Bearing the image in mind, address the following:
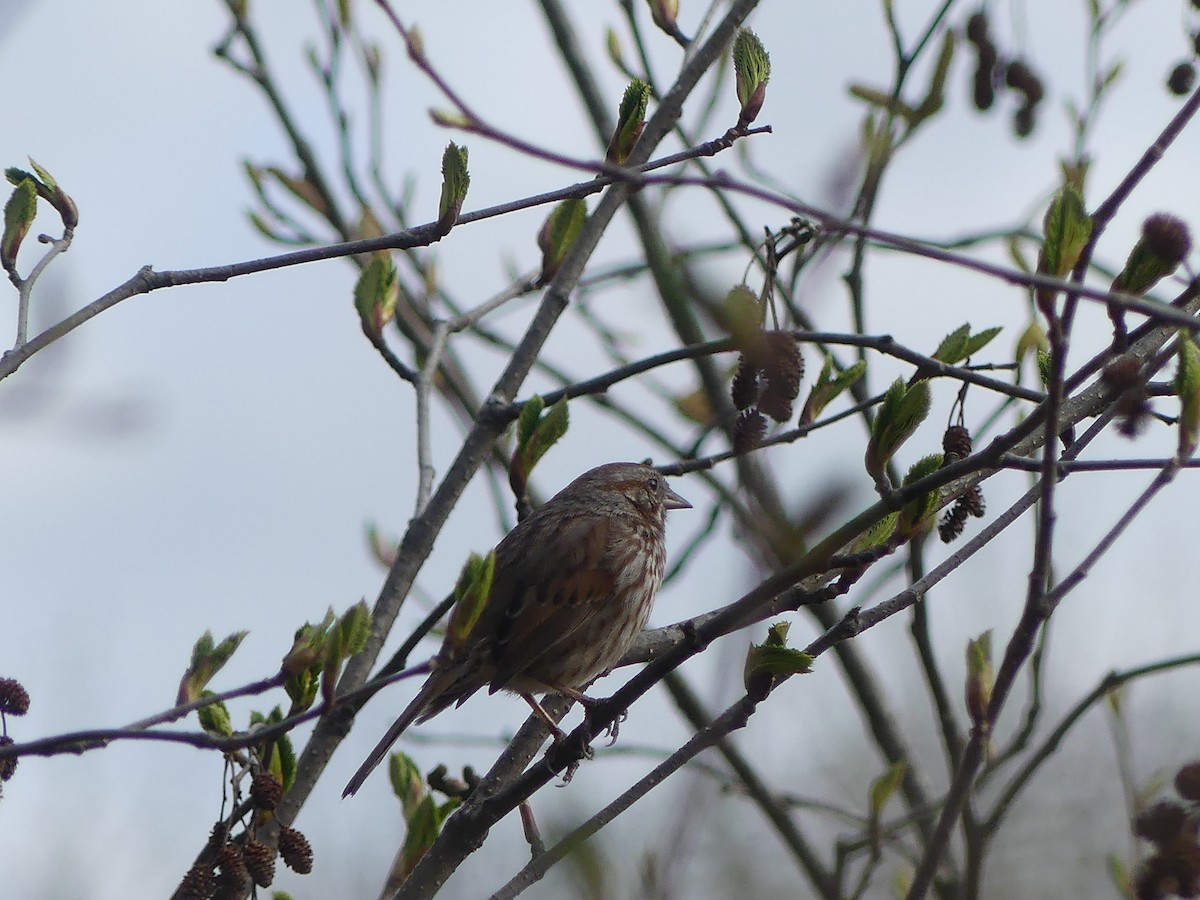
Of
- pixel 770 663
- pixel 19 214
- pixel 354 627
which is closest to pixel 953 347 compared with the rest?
pixel 770 663

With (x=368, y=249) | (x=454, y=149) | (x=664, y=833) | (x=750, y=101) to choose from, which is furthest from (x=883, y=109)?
(x=664, y=833)

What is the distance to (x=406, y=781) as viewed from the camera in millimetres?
3746

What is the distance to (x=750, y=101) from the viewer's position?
306cm

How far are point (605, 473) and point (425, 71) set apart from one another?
147 inches

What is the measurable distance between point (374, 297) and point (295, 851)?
1.70 meters

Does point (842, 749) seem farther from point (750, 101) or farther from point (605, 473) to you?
point (750, 101)

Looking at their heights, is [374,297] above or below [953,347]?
above

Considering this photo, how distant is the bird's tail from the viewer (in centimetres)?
370

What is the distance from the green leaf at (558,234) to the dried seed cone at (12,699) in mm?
2119

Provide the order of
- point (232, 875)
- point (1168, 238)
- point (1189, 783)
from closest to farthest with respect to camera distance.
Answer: point (1168, 238)
point (1189, 783)
point (232, 875)

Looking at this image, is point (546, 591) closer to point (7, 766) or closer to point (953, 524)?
point (953, 524)

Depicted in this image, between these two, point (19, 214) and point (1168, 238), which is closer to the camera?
point (1168, 238)

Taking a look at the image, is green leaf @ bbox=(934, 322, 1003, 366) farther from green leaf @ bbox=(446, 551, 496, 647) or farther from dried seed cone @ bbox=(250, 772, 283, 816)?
dried seed cone @ bbox=(250, 772, 283, 816)

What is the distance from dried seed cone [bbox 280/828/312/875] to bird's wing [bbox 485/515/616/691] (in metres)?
1.60
